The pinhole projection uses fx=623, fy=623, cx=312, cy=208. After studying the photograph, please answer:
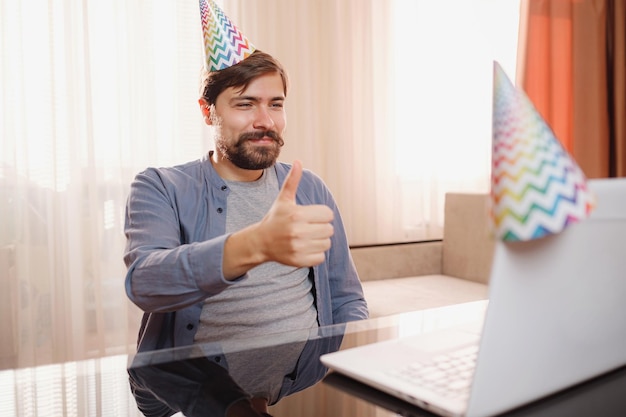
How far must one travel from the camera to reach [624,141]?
337 centimetres

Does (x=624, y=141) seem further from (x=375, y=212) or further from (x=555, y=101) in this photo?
(x=375, y=212)

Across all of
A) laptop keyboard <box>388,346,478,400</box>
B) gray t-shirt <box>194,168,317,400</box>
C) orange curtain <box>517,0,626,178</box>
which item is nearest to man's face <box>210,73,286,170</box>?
gray t-shirt <box>194,168,317,400</box>

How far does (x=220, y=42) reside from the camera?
1.56 metres

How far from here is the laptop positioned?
0.48 metres

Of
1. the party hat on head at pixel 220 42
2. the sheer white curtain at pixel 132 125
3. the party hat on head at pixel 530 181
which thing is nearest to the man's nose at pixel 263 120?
the party hat on head at pixel 220 42

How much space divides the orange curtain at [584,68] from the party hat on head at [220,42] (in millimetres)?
2364

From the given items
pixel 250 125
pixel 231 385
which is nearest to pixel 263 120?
pixel 250 125

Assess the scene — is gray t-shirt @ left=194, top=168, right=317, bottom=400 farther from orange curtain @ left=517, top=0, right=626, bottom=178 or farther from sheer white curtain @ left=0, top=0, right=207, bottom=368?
orange curtain @ left=517, top=0, right=626, bottom=178

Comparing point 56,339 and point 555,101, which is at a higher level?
point 555,101

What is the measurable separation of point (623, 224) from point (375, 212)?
2883 millimetres

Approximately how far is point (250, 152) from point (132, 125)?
4.76ft

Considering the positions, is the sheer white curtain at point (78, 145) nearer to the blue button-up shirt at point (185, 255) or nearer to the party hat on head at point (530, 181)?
the blue button-up shirt at point (185, 255)

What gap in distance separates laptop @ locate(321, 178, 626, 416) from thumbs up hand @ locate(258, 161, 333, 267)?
216 mm

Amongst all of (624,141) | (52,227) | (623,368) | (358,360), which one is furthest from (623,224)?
(624,141)
